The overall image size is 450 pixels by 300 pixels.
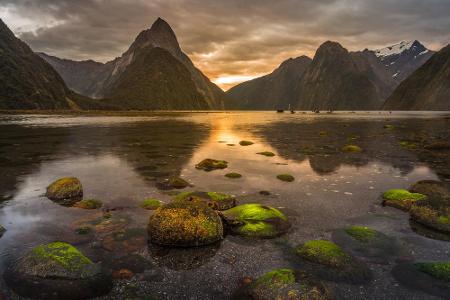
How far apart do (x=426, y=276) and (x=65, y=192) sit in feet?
43.3

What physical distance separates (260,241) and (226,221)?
145 cm

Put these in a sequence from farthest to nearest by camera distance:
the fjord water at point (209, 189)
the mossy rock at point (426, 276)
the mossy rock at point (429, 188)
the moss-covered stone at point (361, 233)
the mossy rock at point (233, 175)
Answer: the mossy rock at point (233, 175) → the mossy rock at point (429, 188) → the moss-covered stone at point (361, 233) → the fjord water at point (209, 189) → the mossy rock at point (426, 276)

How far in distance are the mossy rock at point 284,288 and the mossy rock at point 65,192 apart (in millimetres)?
9192

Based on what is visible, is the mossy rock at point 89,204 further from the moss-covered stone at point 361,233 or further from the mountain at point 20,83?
the mountain at point 20,83

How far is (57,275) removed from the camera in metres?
7.69

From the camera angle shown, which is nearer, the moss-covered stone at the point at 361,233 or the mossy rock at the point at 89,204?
the moss-covered stone at the point at 361,233

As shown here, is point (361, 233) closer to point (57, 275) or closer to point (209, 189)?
point (209, 189)

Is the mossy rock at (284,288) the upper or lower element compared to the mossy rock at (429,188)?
lower

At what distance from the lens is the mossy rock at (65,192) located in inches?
539

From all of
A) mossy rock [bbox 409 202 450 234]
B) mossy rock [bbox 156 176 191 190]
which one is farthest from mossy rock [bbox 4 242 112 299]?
mossy rock [bbox 409 202 450 234]

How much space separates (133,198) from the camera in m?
14.1

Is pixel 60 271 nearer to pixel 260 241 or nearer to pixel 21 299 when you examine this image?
pixel 21 299

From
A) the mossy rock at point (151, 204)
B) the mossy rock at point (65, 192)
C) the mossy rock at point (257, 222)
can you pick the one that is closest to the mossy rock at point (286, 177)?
the mossy rock at point (257, 222)

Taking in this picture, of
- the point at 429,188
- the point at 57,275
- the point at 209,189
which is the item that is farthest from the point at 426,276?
the point at 209,189
